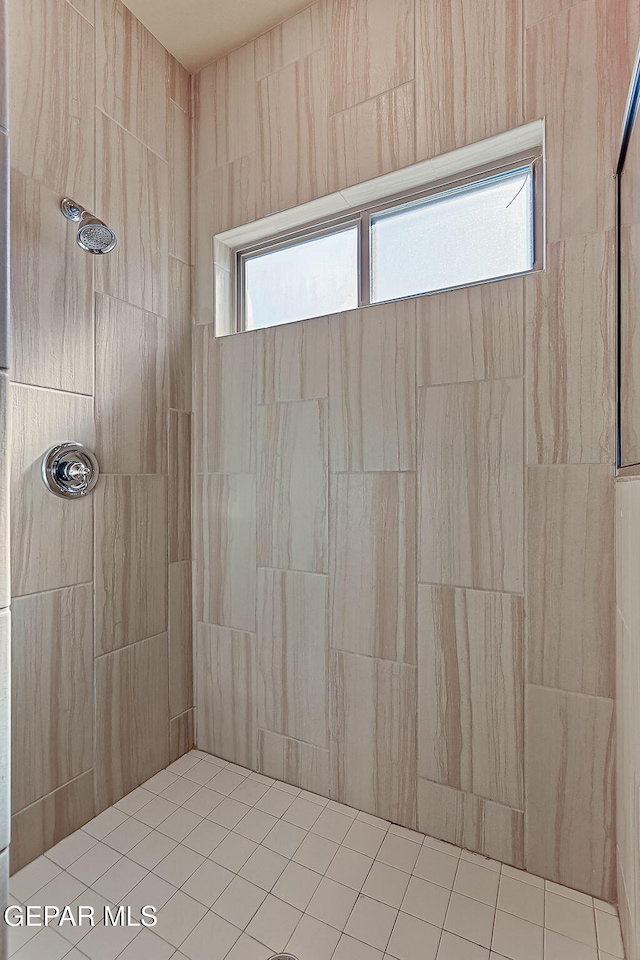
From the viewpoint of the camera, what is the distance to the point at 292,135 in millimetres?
1617

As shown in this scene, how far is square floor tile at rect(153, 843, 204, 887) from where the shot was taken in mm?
1226

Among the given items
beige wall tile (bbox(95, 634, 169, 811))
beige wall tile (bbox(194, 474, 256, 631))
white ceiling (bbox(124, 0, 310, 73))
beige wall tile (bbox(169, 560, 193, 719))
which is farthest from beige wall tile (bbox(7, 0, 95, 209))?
beige wall tile (bbox(95, 634, 169, 811))

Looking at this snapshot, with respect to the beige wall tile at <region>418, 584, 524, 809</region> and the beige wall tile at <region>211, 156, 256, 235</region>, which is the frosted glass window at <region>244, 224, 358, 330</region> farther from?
the beige wall tile at <region>418, 584, 524, 809</region>

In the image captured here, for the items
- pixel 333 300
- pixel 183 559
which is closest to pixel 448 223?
pixel 333 300

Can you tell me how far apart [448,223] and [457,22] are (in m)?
0.51

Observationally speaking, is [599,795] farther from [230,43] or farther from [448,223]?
[230,43]

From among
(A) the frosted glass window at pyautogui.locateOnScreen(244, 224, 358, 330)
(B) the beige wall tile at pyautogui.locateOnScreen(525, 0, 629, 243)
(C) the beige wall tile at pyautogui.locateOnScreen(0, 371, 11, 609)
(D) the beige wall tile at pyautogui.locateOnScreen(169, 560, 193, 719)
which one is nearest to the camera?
(C) the beige wall tile at pyautogui.locateOnScreen(0, 371, 11, 609)

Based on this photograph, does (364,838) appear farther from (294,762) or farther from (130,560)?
(130,560)

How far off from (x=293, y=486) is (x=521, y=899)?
1.23 metres

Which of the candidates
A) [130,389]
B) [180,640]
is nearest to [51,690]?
[180,640]

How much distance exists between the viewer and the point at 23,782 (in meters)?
1.26

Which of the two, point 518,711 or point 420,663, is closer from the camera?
point 518,711

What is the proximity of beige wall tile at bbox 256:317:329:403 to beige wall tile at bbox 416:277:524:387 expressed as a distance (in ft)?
1.05

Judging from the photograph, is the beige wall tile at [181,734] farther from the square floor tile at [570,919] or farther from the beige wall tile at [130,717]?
the square floor tile at [570,919]
